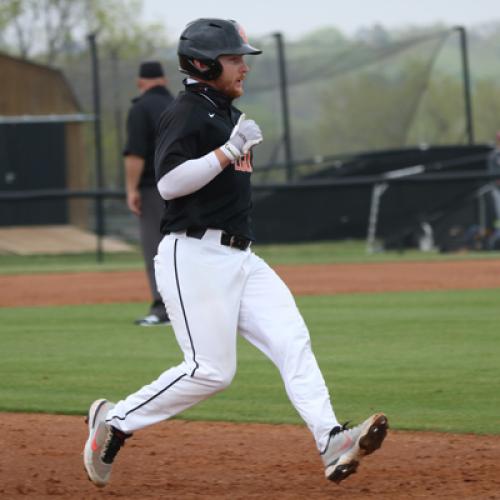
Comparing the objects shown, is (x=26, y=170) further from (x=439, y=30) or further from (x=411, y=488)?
(x=411, y=488)

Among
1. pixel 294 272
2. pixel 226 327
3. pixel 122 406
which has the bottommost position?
pixel 294 272

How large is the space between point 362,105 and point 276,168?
113 inches

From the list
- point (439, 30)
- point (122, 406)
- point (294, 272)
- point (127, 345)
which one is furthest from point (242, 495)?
point (439, 30)

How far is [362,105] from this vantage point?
25219 mm

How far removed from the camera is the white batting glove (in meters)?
4.87

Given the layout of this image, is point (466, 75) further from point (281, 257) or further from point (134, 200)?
point (134, 200)

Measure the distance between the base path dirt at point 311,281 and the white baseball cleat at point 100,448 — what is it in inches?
305

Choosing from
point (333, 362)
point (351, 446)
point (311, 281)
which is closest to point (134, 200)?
point (333, 362)

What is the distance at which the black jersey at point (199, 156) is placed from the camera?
497 cm

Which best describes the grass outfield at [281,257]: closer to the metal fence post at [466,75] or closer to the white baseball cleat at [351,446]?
the metal fence post at [466,75]

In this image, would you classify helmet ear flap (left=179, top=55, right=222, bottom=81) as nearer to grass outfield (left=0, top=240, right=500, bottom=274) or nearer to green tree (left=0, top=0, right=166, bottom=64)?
grass outfield (left=0, top=240, right=500, bottom=274)

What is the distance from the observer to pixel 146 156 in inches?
399

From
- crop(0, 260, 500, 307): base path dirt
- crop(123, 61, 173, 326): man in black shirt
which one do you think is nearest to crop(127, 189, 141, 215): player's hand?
crop(123, 61, 173, 326): man in black shirt

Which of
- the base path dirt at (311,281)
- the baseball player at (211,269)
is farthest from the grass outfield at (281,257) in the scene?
the baseball player at (211,269)
